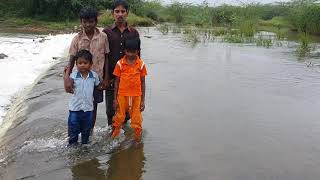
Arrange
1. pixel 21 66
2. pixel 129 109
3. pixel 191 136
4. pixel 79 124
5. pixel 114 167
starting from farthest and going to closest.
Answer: pixel 21 66
pixel 191 136
pixel 129 109
pixel 79 124
pixel 114 167

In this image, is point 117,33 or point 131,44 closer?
point 131,44

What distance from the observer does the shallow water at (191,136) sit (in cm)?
461

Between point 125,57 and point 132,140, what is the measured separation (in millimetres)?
1154

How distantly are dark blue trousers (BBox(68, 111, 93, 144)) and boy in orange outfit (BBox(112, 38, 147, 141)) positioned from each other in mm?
433

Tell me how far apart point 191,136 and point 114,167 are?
1.51 meters

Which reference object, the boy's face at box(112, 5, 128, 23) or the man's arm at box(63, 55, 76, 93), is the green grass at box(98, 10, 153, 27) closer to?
the boy's face at box(112, 5, 128, 23)

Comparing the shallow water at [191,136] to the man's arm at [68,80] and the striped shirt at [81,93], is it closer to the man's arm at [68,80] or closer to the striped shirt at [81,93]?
the striped shirt at [81,93]

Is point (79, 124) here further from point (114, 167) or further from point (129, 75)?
point (129, 75)

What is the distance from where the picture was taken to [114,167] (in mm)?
4672

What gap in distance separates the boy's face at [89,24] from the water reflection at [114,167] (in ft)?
5.01

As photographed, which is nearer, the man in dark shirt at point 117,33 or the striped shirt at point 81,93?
the striped shirt at point 81,93

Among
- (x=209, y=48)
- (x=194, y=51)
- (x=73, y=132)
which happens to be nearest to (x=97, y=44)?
(x=73, y=132)

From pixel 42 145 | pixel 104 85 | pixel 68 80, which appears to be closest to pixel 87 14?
pixel 68 80

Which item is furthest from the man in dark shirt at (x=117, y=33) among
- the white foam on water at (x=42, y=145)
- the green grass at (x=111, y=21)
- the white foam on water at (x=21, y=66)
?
the green grass at (x=111, y=21)
